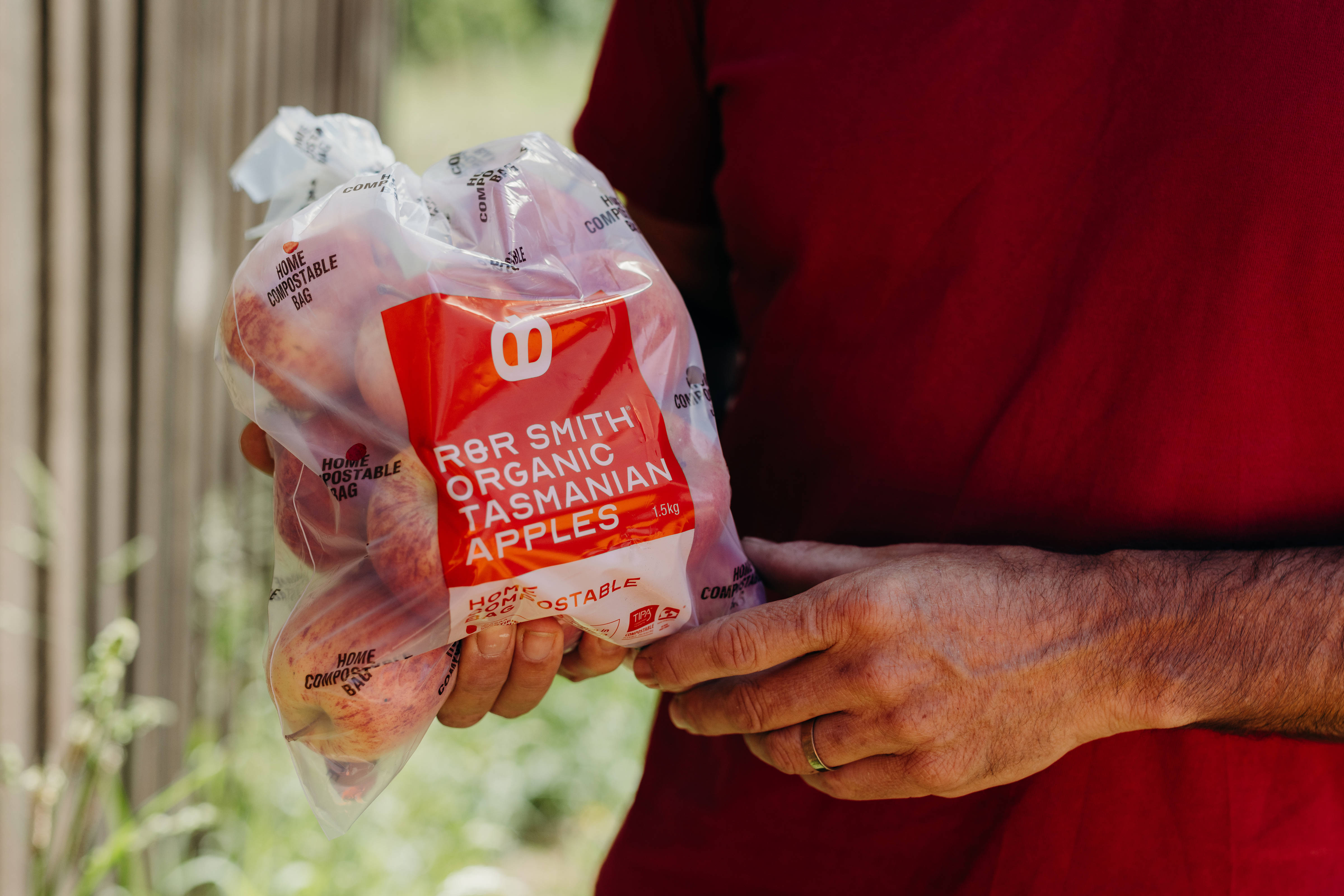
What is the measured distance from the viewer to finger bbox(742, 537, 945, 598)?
3.28 feet

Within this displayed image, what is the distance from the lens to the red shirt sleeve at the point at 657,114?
4.49 feet

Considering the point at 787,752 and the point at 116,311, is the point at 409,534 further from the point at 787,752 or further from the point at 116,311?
the point at 116,311

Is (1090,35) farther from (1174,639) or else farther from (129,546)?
(129,546)

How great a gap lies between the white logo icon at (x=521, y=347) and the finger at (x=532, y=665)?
0.82ft

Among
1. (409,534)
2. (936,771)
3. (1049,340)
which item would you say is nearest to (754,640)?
(936,771)

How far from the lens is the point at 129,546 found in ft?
7.16

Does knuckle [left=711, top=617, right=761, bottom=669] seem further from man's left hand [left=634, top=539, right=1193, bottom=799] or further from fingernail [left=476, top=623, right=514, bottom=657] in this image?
fingernail [left=476, top=623, right=514, bottom=657]

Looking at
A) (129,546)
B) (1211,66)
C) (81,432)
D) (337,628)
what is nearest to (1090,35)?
(1211,66)

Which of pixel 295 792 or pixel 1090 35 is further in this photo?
pixel 295 792

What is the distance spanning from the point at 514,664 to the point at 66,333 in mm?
1407

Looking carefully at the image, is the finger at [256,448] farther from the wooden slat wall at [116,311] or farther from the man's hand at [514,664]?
the wooden slat wall at [116,311]

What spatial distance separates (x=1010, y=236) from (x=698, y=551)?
1.63ft

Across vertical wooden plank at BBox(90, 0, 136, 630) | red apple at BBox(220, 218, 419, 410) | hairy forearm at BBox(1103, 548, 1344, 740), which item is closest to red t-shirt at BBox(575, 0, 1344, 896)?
hairy forearm at BBox(1103, 548, 1344, 740)

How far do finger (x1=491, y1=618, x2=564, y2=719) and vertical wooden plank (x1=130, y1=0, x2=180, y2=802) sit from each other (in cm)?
161
